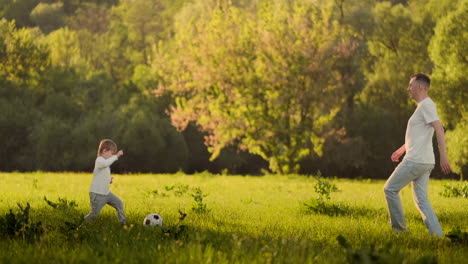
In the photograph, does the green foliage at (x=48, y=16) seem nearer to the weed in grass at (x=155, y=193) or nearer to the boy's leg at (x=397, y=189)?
the weed in grass at (x=155, y=193)

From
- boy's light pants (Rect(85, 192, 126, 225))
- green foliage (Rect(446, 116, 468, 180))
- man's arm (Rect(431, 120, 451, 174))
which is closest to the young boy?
boy's light pants (Rect(85, 192, 126, 225))

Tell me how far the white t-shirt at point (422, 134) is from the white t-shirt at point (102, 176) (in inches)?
186

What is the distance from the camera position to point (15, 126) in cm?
4238

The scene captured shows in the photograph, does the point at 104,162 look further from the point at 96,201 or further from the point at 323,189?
the point at 323,189

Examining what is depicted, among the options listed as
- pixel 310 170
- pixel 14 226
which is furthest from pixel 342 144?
pixel 14 226

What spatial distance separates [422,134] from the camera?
8047 millimetres

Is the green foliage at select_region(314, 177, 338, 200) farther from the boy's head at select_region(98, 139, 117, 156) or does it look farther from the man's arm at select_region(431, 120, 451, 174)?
the boy's head at select_region(98, 139, 117, 156)

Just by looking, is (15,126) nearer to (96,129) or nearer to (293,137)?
(96,129)

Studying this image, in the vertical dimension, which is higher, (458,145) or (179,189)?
(458,145)

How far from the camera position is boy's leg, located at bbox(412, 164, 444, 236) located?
7.88 m

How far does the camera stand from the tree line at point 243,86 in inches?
1235

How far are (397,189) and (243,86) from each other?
79.6ft

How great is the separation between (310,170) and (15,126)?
77.9ft

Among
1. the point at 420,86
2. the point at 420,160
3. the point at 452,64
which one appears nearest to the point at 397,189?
the point at 420,160
